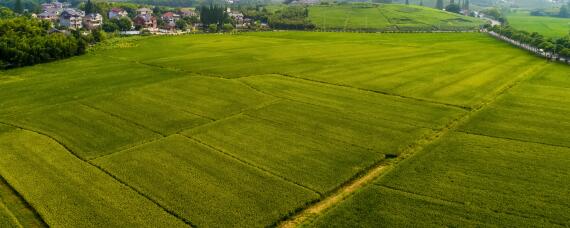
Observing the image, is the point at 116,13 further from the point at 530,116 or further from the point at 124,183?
the point at 530,116

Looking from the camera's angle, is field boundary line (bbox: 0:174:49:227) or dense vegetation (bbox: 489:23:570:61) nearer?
field boundary line (bbox: 0:174:49:227)

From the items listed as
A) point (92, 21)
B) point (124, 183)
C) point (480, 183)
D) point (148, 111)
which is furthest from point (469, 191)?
point (92, 21)

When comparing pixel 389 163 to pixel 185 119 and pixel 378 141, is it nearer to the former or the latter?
pixel 378 141

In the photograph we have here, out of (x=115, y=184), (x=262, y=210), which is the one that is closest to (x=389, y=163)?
(x=262, y=210)

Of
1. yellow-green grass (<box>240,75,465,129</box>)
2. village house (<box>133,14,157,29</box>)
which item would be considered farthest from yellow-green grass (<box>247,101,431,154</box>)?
village house (<box>133,14,157,29</box>)

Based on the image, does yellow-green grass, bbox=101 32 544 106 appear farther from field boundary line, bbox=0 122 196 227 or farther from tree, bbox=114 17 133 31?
tree, bbox=114 17 133 31
